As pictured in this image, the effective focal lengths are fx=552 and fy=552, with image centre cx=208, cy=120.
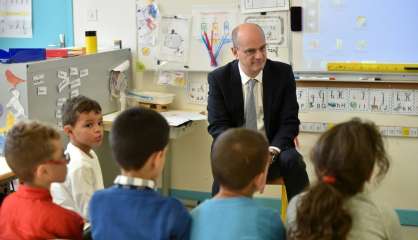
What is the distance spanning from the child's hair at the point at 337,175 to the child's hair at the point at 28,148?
2.90 ft

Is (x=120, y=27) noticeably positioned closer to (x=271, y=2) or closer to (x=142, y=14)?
(x=142, y=14)

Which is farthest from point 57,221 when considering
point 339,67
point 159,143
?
point 339,67

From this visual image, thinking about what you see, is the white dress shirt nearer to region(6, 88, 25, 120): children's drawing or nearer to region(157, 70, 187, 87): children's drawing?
region(157, 70, 187, 87): children's drawing

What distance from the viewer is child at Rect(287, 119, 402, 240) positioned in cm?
151

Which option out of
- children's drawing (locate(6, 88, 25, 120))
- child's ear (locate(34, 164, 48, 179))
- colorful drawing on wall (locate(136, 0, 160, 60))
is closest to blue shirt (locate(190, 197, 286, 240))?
child's ear (locate(34, 164, 48, 179))

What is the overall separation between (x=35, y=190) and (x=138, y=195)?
0.42m

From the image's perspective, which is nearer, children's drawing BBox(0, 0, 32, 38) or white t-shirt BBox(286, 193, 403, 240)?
white t-shirt BBox(286, 193, 403, 240)

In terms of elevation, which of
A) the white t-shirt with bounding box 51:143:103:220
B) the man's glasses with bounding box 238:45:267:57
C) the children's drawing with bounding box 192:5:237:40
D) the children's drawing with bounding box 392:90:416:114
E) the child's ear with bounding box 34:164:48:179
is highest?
the children's drawing with bounding box 192:5:237:40

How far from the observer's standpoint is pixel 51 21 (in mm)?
4297

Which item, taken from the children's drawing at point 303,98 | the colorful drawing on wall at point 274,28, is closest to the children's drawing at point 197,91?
the colorful drawing on wall at point 274,28

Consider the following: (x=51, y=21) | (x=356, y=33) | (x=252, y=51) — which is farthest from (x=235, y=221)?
(x=51, y=21)

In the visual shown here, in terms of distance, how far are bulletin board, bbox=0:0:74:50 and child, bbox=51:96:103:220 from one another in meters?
1.81

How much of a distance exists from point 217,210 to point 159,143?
30 centimetres

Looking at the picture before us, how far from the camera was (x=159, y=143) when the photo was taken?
1743 mm
